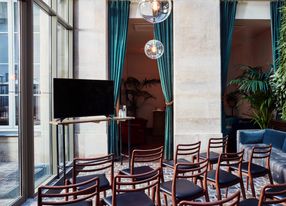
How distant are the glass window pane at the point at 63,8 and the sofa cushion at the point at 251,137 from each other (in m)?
4.38

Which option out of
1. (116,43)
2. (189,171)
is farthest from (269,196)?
(116,43)

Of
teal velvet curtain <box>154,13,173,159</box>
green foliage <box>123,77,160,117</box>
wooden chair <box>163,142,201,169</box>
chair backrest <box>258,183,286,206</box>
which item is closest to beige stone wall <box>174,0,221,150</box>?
teal velvet curtain <box>154,13,173,159</box>

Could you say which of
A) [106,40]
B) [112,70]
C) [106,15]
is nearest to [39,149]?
[112,70]

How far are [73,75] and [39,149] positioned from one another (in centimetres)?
208

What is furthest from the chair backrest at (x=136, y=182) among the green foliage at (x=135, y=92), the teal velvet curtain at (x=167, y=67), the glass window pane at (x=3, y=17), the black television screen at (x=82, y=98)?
the green foliage at (x=135, y=92)

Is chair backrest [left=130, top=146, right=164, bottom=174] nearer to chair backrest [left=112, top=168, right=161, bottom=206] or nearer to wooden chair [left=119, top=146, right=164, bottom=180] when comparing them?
wooden chair [left=119, top=146, right=164, bottom=180]

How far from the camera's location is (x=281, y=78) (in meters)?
5.14

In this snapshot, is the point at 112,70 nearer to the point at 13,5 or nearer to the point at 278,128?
the point at 13,5

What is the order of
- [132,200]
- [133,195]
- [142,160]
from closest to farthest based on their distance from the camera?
[132,200], [133,195], [142,160]

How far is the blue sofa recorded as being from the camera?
399 cm

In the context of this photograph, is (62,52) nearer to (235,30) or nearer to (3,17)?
(3,17)

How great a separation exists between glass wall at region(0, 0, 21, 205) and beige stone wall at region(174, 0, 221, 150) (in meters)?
3.31

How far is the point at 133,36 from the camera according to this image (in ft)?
26.2

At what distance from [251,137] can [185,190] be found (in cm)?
322
